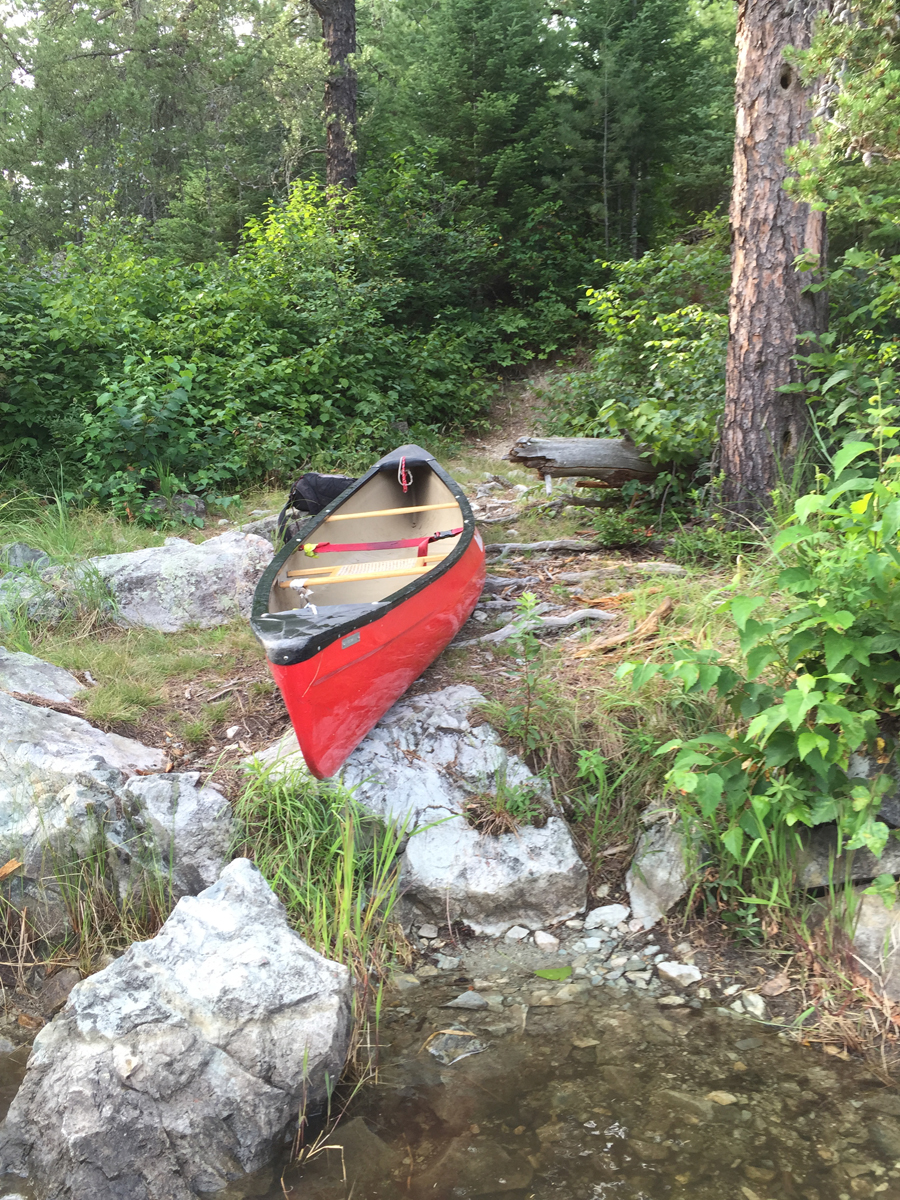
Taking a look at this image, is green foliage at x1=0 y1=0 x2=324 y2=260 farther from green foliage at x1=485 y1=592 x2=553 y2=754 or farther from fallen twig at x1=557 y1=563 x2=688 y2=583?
green foliage at x1=485 y1=592 x2=553 y2=754

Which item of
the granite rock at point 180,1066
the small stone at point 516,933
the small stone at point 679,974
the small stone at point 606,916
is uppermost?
the granite rock at point 180,1066

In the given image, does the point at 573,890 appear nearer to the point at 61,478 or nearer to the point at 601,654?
the point at 601,654

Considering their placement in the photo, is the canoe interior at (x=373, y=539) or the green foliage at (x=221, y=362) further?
the green foliage at (x=221, y=362)

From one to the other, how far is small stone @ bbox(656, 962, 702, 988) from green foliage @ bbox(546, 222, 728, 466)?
337cm

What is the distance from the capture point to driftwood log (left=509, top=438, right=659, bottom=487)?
570cm

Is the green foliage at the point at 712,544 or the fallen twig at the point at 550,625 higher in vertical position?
the green foliage at the point at 712,544

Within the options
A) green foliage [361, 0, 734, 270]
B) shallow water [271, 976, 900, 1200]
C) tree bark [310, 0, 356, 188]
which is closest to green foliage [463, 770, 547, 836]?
shallow water [271, 976, 900, 1200]

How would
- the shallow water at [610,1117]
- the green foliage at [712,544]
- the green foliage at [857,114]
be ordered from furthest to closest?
1. the green foliage at [712,544]
2. the green foliage at [857,114]
3. the shallow water at [610,1117]

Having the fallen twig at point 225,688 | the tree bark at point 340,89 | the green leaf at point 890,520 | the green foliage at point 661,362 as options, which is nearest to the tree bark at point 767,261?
the green foliage at point 661,362

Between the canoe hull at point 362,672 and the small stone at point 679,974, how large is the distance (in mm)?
1529

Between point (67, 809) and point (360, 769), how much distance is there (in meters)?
1.21

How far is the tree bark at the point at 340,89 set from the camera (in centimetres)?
1134

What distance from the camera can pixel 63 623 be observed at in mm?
5020

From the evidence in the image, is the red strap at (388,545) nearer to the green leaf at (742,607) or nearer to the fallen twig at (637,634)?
the fallen twig at (637,634)
